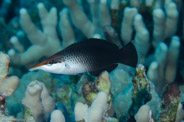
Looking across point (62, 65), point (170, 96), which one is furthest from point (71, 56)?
point (170, 96)

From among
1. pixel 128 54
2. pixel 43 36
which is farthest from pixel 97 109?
pixel 43 36

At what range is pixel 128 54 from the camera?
101 inches

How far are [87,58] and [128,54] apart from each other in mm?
482

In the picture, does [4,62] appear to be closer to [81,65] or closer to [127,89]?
[81,65]

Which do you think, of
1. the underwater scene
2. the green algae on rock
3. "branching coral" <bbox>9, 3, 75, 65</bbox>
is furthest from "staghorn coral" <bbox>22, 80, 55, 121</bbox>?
"branching coral" <bbox>9, 3, 75, 65</bbox>

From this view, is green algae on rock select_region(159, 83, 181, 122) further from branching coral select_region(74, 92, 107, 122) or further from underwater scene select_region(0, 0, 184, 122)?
branching coral select_region(74, 92, 107, 122)

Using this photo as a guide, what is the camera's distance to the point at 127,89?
9.49ft

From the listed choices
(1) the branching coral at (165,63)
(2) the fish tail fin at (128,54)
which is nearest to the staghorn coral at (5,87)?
(2) the fish tail fin at (128,54)

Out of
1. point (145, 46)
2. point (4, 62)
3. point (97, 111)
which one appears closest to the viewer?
point (97, 111)

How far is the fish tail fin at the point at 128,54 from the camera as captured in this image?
2.55 metres

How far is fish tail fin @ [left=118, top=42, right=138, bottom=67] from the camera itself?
2.55 metres

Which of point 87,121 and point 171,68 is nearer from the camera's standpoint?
point 87,121

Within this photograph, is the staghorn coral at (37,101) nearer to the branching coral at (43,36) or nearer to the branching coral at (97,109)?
the branching coral at (97,109)

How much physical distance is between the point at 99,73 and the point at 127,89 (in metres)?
0.62
